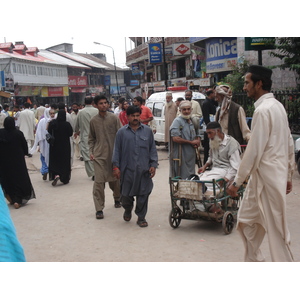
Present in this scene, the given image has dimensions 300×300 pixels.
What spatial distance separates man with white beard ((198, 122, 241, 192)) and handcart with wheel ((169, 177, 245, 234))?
17cm

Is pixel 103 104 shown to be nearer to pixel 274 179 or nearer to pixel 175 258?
pixel 175 258

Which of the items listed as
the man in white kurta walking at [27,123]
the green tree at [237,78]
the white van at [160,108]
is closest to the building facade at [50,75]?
the man in white kurta walking at [27,123]

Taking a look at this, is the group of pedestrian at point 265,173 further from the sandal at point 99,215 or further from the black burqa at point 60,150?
the black burqa at point 60,150

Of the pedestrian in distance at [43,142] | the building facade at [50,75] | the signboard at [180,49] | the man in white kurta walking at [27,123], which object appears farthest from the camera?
the building facade at [50,75]

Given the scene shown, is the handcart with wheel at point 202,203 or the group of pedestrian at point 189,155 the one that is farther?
the handcart with wheel at point 202,203

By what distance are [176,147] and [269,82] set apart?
3445 mm

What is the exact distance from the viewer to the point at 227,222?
19.4ft

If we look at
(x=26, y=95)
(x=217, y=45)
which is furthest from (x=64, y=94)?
(x=217, y=45)

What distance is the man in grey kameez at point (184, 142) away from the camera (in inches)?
284

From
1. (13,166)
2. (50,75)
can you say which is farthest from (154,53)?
(50,75)

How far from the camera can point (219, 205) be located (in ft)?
20.0

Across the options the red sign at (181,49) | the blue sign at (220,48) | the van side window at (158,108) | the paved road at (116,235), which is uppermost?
the red sign at (181,49)

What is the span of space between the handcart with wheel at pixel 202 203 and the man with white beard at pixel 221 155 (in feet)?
0.56

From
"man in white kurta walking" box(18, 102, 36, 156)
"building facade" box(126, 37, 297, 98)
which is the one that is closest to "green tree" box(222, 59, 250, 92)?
"building facade" box(126, 37, 297, 98)
